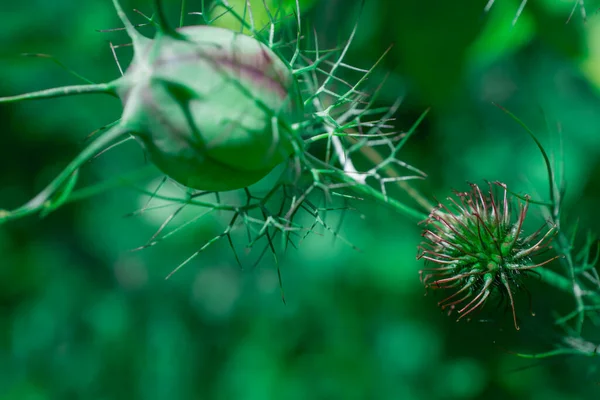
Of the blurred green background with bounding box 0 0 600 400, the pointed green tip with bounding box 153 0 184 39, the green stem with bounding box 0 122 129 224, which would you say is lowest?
the blurred green background with bounding box 0 0 600 400

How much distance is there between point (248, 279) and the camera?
286 centimetres

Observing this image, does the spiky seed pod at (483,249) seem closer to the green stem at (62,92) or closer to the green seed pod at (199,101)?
the green seed pod at (199,101)

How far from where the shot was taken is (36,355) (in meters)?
2.82

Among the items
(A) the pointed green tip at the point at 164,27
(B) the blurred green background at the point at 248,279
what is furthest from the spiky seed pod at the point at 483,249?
(B) the blurred green background at the point at 248,279

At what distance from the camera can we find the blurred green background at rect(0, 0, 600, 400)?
221 centimetres

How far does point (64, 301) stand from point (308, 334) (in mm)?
1203

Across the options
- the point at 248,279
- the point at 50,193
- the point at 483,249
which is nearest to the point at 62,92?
the point at 50,193

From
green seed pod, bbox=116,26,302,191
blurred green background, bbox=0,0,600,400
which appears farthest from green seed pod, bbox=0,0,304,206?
blurred green background, bbox=0,0,600,400

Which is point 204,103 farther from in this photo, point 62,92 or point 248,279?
point 248,279

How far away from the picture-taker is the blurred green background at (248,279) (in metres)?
2.21

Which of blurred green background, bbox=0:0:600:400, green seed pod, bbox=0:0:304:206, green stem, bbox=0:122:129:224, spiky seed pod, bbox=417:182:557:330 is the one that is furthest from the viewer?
blurred green background, bbox=0:0:600:400

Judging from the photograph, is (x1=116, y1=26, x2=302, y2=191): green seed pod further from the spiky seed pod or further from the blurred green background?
the blurred green background

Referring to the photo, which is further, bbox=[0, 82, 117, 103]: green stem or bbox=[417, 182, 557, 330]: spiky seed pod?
bbox=[417, 182, 557, 330]: spiky seed pod

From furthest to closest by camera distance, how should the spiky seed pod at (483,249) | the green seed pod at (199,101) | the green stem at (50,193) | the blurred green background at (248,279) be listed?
the blurred green background at (248,279), the spiky seed pod at (483,249), the green seed pod at (199,101), the green stem at (50,193)
